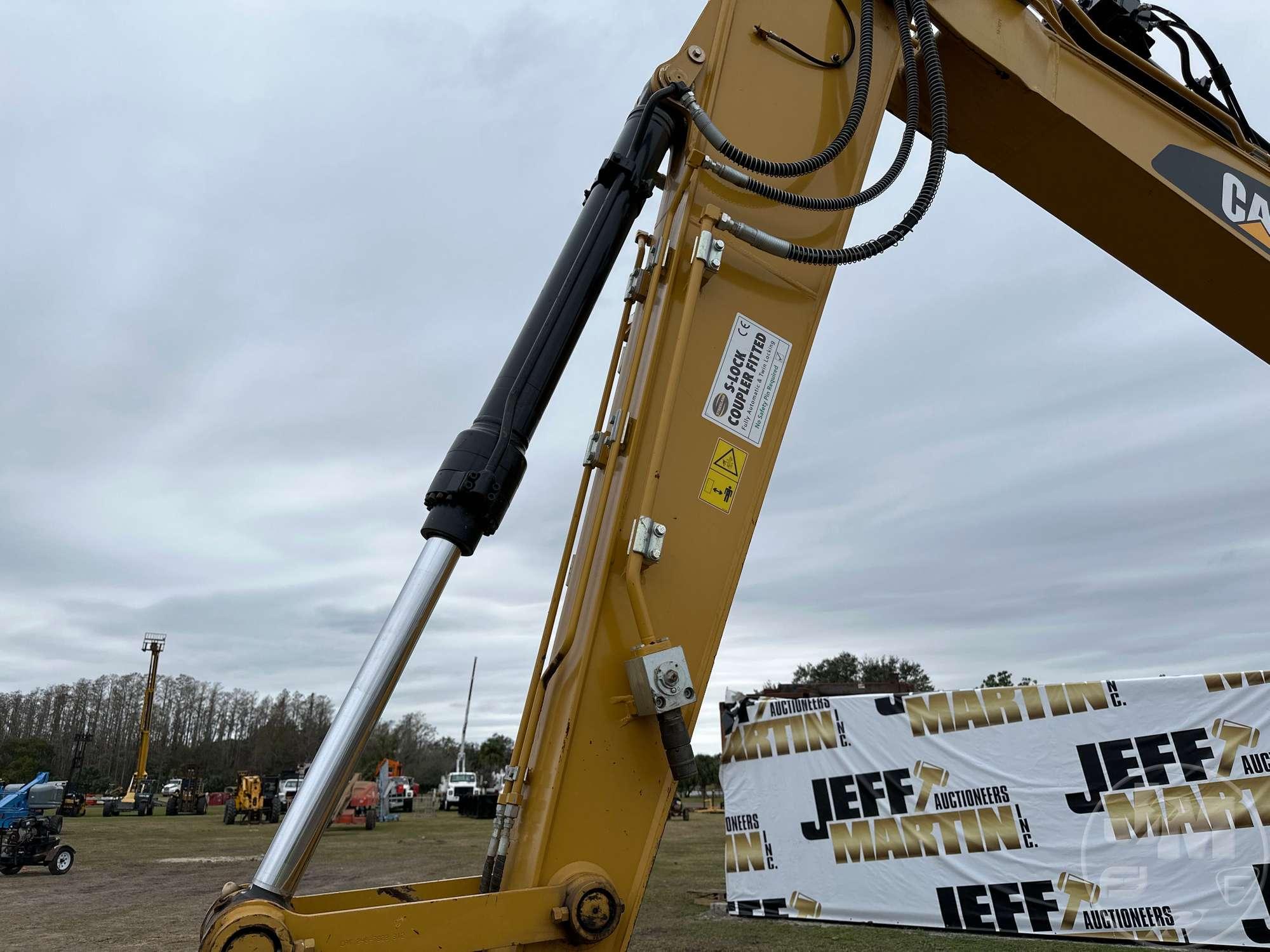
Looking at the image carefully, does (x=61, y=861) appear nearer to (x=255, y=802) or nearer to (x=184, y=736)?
(x=255, y=802)

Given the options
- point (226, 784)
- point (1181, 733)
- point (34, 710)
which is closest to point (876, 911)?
point (1181, 733)

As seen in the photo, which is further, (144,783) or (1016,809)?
(144,783)

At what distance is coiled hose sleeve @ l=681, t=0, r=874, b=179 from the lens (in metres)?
2.31

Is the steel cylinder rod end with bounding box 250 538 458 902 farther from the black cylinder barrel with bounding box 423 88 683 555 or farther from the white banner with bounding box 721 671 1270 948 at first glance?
the white banner with bounding box 721 671 1270 948

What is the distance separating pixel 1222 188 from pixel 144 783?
44.4 m

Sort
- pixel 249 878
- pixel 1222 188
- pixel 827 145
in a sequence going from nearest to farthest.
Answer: pixel 827 145 → pixel 1222 188 → pixel 249 878

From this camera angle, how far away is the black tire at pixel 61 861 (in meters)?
13.0

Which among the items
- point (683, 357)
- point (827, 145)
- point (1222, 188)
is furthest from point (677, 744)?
point (1222, 188)

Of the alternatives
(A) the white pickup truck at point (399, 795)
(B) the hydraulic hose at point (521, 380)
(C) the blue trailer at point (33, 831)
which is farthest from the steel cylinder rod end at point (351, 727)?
(A) the white pickup truck at point (399, 795)

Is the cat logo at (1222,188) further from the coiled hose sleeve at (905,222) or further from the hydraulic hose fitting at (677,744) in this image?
the hydraulic hose fitting at (677,744)

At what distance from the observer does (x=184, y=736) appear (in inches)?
2803

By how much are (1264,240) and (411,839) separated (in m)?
19.0

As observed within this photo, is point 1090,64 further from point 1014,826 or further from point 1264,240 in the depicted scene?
point 1014,826

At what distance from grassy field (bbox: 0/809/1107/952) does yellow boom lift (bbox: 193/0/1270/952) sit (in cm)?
536
